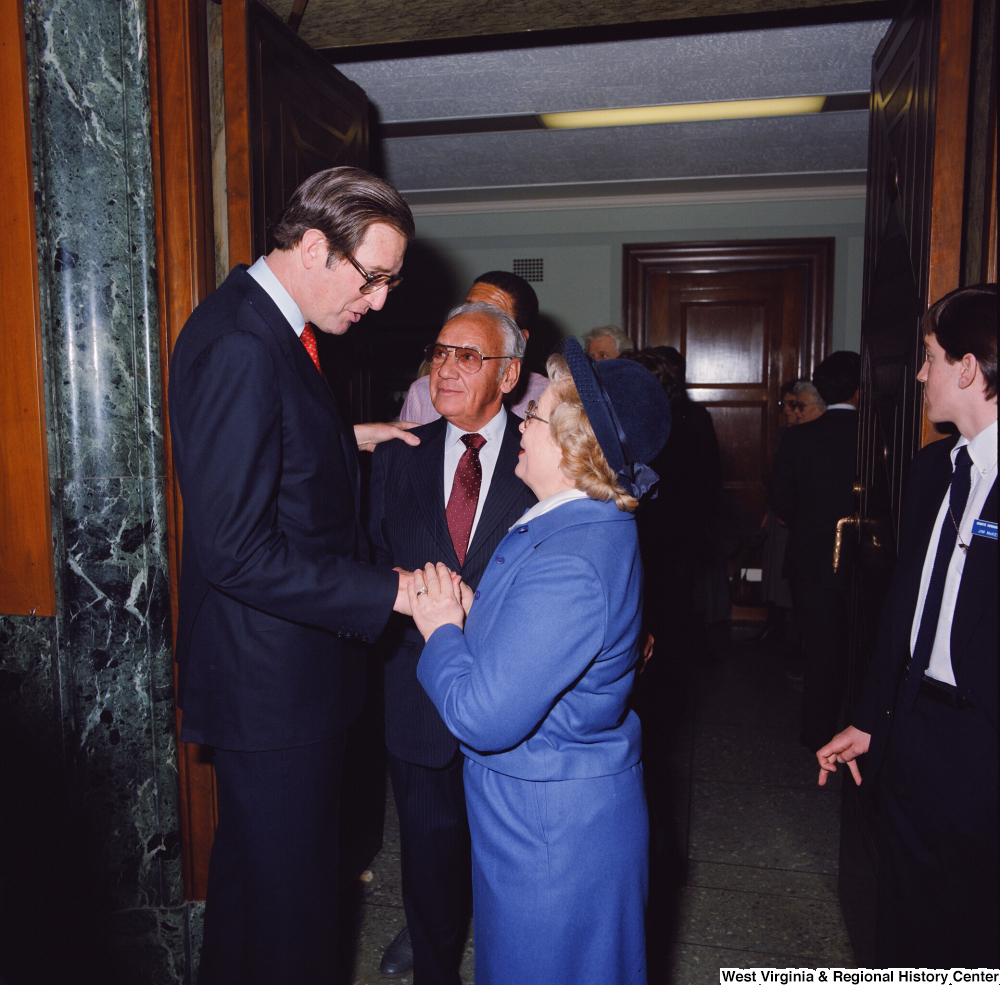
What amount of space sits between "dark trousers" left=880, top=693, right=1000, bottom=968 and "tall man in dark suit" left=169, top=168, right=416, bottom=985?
1067mm

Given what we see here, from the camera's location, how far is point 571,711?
1.30 meters

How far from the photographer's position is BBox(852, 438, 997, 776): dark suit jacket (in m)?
1.36

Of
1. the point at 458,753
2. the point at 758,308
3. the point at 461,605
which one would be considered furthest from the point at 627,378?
the point at 758,308

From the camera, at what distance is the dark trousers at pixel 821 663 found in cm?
356

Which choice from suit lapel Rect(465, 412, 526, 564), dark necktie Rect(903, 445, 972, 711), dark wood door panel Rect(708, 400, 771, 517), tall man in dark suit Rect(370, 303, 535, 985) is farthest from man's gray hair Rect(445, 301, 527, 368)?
dark wood door panel Rect(708, 400, 771, 517)

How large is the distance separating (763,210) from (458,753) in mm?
5086

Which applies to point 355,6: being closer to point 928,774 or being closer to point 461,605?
point 461,605

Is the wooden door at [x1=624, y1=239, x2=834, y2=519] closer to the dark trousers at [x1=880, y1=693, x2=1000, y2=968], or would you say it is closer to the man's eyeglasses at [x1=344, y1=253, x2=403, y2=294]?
the dark trousers at [x1=880, y1=693, x2=1000, y2=968]

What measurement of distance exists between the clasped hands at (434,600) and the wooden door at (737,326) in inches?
190

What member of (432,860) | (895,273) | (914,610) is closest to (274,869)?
(432,860)

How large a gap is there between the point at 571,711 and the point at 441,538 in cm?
70

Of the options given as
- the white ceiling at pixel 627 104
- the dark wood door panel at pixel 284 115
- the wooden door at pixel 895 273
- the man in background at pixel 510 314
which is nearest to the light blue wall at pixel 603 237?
the white ceiling at pixel 627 104

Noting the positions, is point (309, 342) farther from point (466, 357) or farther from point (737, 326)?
point (737, 326)

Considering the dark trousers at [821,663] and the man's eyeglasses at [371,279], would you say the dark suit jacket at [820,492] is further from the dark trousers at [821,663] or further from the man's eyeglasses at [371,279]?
the man's eyeglasses at [371,279]
